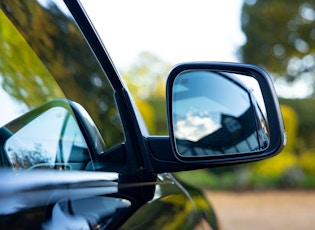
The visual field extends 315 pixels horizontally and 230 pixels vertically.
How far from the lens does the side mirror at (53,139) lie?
1530mm

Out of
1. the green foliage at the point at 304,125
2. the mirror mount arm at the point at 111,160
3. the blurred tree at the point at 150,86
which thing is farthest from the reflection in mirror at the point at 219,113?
the green foliage at the point at 304,125

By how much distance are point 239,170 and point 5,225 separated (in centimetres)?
1350

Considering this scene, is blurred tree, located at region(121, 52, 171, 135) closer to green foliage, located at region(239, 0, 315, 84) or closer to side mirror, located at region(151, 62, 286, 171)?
green foliage, located at region(239, 0, 315, 84)

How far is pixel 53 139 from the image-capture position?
1706 mm

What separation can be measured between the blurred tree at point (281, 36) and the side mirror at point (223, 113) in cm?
1195

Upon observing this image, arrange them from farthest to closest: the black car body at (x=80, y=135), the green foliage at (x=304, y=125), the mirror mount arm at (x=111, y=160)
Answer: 1. the green foliage at (x=304, y=125)
2. the mirror mount arm at (x=111, y=160)
3. the black car body at (x=80, y=135)

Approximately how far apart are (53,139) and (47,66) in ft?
1.19

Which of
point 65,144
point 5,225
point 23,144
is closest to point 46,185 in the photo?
point 5,225

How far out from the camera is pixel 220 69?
2.03 metres

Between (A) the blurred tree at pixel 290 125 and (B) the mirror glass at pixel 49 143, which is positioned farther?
(A) the blurred tree at pixel 290 125

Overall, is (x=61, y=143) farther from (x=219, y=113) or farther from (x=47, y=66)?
(x=219, y=113)

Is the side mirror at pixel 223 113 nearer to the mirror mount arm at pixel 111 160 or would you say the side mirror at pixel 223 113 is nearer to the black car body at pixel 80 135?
the black car body at pixel 80 135

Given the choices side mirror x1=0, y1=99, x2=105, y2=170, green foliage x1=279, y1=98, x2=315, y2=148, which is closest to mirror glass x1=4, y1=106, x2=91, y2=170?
side mirror x1=0, y1=99, x2=105, y2=170

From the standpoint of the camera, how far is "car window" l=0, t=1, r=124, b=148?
168 cm
